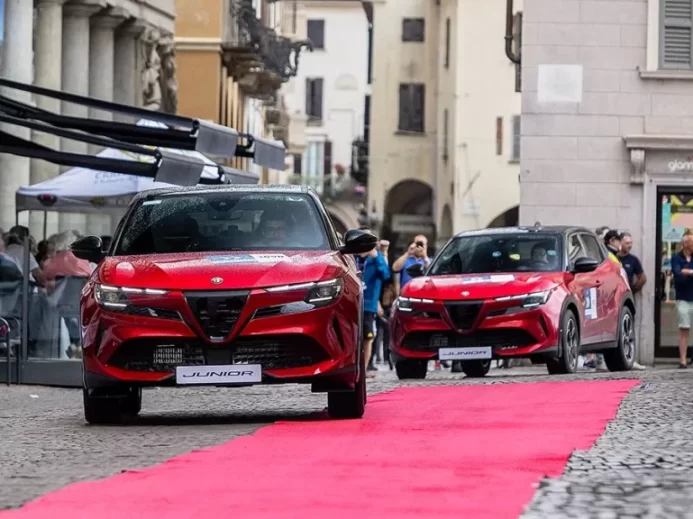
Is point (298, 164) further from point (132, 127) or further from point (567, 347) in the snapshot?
point (567, 347)

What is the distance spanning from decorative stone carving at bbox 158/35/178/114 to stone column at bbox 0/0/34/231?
403 inches

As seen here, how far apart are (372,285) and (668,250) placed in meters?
7.51

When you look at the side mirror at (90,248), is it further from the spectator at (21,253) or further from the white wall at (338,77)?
the white wall at (338,77)

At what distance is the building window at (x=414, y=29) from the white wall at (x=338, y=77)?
28.0 m

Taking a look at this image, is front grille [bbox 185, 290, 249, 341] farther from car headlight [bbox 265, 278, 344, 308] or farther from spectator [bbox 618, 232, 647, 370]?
spectator [bbox 618, 232, 647, 370]

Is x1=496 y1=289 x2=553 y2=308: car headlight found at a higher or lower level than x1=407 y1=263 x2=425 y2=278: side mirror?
lower

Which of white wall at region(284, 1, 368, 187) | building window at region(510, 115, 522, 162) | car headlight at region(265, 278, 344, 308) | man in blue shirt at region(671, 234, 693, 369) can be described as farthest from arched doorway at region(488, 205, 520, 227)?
car headlight at region(265, 278, 344, 308)

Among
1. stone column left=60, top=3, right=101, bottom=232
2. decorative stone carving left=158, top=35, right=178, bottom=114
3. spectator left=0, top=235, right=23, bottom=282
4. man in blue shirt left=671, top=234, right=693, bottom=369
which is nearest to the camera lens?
spectator left=0, top=235, right=23, bottom=282

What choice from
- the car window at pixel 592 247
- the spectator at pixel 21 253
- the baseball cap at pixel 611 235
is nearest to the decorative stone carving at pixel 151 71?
the baseball cap at pixel 611 235

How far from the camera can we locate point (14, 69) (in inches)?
1167

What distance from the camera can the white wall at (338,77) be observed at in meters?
102

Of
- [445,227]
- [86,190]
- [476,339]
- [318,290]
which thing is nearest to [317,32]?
[445,227]

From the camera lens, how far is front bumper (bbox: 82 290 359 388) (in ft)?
43.0

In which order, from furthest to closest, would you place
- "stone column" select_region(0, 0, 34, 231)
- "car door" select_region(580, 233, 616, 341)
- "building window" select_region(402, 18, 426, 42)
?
"building window" select_region(402, 18, 426, 42) → "stone column" select_region(0, 0, 34, 231) → "car door" select_region(580, 233, 616, 341)
